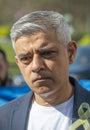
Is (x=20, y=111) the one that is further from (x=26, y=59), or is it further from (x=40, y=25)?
(x=40, y=25)

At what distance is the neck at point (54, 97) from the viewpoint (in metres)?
3.70

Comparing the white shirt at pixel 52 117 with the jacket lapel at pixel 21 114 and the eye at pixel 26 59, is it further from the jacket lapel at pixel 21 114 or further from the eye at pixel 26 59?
the eye at pixel 26 59

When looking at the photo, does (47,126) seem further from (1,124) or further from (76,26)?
(76,26)

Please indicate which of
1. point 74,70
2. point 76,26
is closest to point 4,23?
point 76,26

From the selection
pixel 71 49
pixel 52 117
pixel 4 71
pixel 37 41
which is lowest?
pixel 4 71

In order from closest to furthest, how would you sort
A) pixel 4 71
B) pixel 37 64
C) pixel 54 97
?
pixel 37 64, pixel 54 97, pixel 4 71

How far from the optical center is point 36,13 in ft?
12.2

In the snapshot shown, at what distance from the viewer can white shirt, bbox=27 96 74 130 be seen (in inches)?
144

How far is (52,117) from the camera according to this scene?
3691mm

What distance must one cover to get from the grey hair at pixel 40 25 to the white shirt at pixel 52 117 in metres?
0.43

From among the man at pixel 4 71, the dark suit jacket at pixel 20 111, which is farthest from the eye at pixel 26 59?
the man at pixel 4 71

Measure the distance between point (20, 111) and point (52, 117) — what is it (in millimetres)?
235

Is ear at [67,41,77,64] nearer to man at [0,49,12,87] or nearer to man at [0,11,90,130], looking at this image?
man at [0,11,90,130]

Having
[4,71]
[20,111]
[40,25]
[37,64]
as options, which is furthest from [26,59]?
[4,71]
